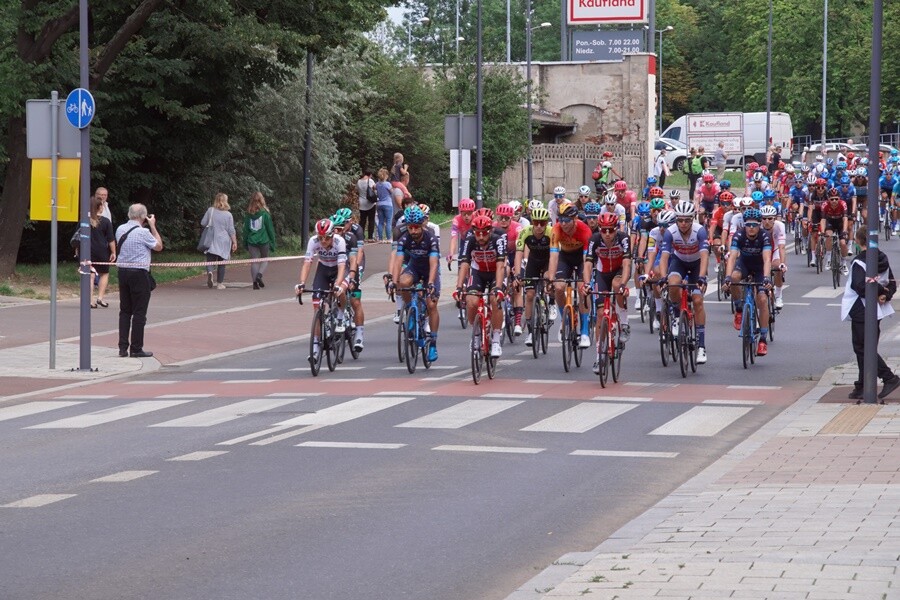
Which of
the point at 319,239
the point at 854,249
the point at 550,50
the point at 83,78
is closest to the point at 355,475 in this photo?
the point at 319,239

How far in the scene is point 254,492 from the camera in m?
10.4

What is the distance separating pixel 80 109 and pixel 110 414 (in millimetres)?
4957

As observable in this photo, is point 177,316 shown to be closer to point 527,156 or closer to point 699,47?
point 527,156

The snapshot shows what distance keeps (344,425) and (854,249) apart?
78.9 feet

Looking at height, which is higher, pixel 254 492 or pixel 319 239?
pixel 319 239

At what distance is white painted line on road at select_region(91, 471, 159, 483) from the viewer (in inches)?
428

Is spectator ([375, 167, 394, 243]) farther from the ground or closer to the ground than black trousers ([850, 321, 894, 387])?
farther from the ground

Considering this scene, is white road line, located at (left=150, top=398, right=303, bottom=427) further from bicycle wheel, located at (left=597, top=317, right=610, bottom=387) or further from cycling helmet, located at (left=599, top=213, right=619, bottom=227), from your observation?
cycling helmet, located at (left=599, top=213, right=619, bottom=227)

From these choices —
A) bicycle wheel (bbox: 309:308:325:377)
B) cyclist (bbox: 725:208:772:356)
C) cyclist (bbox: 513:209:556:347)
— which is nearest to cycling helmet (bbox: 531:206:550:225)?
cyclist (bbox: 513:209:556:347)

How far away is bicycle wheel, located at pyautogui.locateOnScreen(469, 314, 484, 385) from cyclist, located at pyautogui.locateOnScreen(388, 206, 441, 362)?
3.47 feet

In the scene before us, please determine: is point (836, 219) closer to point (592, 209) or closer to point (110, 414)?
point (592, 209)

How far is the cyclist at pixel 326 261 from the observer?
1808 centimetres

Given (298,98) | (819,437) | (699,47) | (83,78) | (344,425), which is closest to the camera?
(819,437)

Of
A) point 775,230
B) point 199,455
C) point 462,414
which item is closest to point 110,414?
point 199,455
